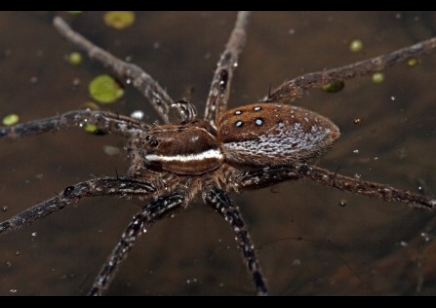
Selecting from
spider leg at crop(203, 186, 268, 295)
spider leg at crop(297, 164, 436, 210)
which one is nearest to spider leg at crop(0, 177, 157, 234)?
spider leg at crop(203, 186, 268, 295)

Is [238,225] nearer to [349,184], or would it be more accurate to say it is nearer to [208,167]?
[208,167]

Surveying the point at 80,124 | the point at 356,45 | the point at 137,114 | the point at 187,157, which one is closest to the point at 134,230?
the point at 187,157

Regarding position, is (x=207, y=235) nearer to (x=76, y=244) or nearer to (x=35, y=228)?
(x=76, y=244)

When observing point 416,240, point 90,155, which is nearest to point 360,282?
point 416,240

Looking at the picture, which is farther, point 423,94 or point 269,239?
point 423,94

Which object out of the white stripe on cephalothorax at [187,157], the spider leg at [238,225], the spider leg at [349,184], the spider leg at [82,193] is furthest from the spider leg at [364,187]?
the spider leg at [82,193]

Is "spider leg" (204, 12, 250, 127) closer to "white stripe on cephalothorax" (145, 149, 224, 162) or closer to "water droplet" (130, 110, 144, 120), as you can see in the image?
"white stripe on cephalothorax" (145, 149, 224, 162)
